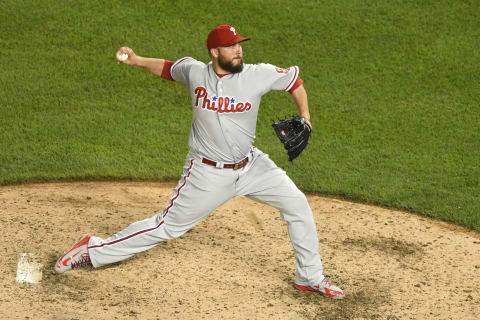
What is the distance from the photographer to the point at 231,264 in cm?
653

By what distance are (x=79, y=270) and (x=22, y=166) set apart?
8.10 feet

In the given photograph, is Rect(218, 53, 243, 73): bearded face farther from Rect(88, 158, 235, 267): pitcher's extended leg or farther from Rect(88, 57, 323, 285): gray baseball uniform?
Rect(88, 158, 235, 267): pitcher's extended leg

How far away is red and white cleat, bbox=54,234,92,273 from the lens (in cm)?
615

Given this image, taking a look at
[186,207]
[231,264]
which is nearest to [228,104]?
[186,207]

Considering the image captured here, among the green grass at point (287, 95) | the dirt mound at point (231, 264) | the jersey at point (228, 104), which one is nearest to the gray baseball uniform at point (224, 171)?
the jersey at point (228, 104)

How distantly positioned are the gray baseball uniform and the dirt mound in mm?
324

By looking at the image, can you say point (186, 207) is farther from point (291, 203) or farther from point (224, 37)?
point (224, 37)

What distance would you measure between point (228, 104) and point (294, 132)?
1.70 ft

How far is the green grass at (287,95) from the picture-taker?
845 centimetres

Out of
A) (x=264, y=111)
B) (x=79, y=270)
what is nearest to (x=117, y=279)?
(x=79, y=270)

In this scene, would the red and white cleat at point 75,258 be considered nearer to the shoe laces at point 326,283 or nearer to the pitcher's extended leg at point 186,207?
the pitcher's extended leg at point 186,207

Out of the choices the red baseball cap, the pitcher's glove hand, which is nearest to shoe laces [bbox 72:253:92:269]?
the pitcher's glove hand

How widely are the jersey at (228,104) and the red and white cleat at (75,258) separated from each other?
1.14 metres

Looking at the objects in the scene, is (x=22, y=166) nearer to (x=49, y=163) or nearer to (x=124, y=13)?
(x=49, y=163)
